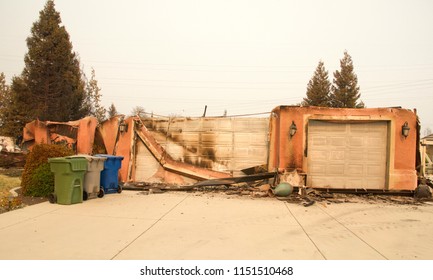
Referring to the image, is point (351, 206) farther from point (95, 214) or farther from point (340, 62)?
point (340, 62)

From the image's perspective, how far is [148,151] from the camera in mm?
12414

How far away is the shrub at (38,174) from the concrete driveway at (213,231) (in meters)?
0.87

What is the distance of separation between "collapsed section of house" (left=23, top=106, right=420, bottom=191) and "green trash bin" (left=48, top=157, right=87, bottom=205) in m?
4.27

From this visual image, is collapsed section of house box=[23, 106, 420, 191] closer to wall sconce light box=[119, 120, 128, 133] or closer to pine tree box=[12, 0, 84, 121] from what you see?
wall sconce light box=[119, 120, 128, 133]

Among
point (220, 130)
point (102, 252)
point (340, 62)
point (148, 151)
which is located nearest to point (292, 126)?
point (220, 130)

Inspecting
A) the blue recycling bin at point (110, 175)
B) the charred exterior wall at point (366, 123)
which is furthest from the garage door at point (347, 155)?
the blue recycling bin at point (110, 175)

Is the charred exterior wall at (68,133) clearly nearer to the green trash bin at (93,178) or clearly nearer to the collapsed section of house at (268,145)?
the collapsed section of house at (268,145)

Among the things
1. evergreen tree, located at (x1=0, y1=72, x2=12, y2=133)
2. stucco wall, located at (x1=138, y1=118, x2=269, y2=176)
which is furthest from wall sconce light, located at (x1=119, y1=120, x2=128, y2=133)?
evergreen tree, located at (x1=0, y1=72, x2=12, y2=133)

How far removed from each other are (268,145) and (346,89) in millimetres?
32708

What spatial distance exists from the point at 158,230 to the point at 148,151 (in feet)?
23.0

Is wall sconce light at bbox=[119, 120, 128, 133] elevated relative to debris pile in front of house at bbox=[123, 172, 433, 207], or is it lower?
elevated

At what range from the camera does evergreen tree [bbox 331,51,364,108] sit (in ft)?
129

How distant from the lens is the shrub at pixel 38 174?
8.51m
